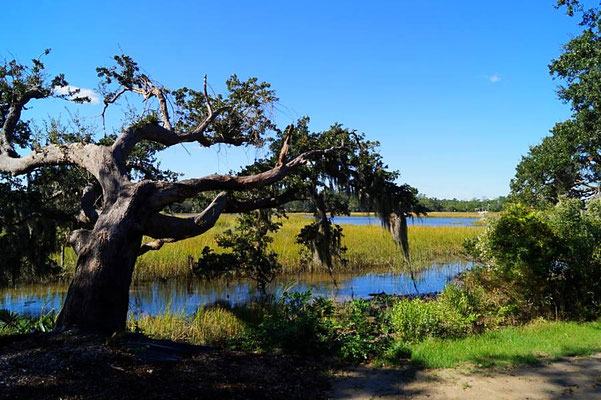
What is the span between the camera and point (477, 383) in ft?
17.1

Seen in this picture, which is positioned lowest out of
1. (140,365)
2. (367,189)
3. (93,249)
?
(140,365)

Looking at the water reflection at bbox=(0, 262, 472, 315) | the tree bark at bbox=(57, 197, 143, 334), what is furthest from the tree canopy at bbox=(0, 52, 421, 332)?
the water reflection at bbox=(0, 262, 472, 315)

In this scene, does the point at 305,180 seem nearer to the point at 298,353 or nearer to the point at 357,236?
the point at 298,353

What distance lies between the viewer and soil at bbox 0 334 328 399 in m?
4.39

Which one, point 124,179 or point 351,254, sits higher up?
point 124,179

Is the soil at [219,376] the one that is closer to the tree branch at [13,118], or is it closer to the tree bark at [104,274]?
the tree bark at [104,274]

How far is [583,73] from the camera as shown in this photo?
12.1 meters

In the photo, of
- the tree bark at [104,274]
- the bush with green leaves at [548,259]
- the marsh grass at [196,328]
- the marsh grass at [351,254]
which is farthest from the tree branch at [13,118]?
the bush with green leaves at [548,259]

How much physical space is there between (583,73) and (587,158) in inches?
199

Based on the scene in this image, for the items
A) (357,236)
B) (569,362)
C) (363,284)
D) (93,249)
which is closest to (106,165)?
(93,249)

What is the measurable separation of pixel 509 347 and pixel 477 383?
1654mm

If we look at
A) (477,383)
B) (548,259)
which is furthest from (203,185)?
(548,259)

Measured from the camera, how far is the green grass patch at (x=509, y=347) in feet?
19.6

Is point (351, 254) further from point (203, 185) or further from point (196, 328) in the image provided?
point (203, 185)
